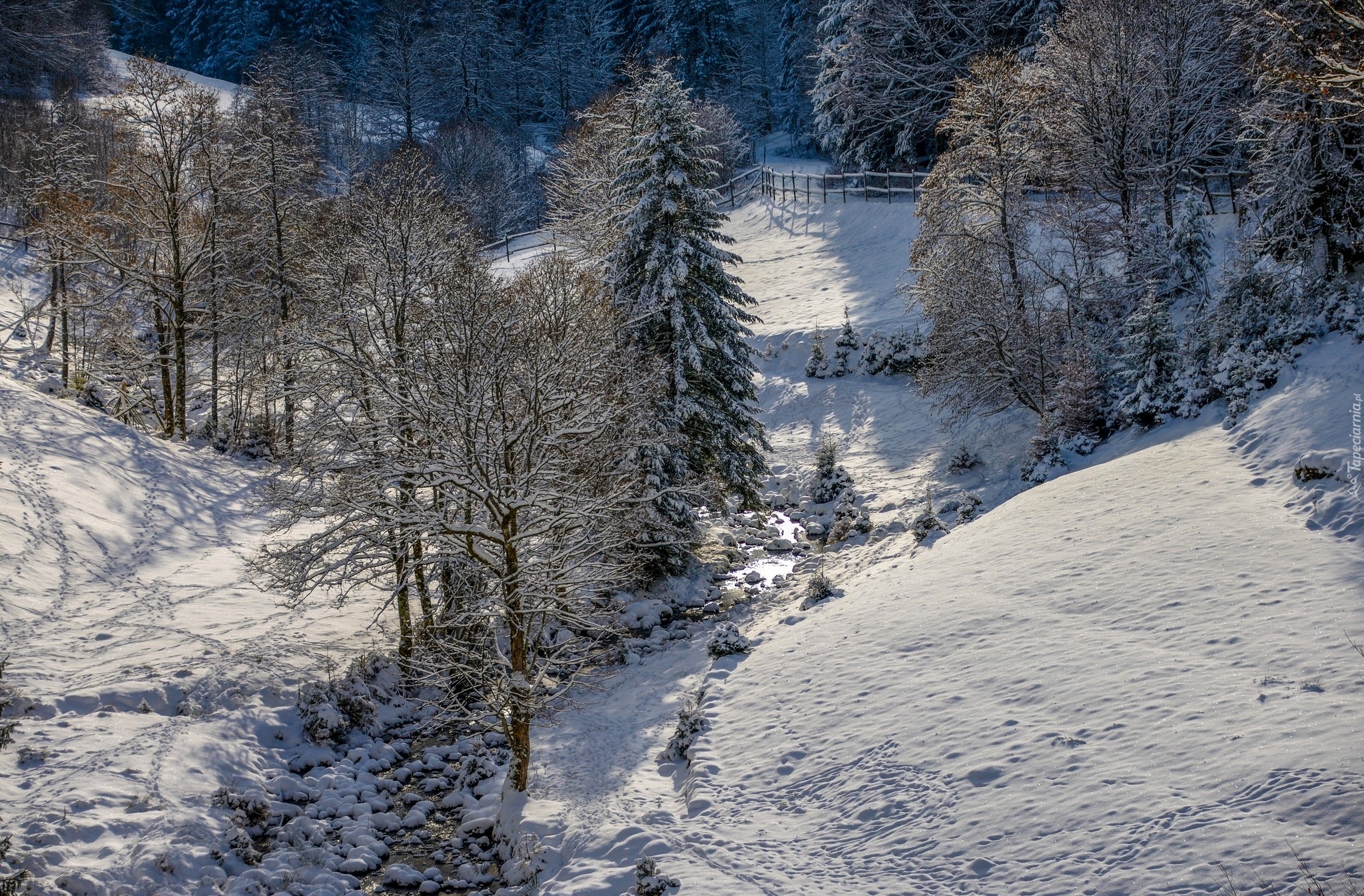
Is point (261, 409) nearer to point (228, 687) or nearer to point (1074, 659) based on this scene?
point (228, 687)

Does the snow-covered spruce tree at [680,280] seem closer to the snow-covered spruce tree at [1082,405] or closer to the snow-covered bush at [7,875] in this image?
the snow-covered spruce tree at [1082,405]

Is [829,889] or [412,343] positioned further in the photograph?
[412,343]

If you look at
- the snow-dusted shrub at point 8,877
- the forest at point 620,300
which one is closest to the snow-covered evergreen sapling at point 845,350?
the forest at point 620,300


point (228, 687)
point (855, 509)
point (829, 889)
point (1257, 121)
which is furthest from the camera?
point (855, 509)

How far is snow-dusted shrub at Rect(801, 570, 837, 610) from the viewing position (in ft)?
58.7

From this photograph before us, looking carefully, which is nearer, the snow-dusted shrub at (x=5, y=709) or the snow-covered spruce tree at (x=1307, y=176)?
the snow-dusted shrub at (x=5, y=709)

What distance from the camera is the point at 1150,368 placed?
18.8 meters

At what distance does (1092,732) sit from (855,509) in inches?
513

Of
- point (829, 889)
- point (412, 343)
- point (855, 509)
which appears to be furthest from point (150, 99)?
point (829, 889)

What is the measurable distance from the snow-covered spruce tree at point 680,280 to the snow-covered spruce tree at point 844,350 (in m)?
9.19

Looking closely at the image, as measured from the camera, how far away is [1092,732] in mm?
9969

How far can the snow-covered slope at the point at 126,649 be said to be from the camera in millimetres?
11328

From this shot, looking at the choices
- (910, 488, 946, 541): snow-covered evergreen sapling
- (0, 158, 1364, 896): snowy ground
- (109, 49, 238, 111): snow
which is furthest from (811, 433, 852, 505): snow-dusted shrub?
(109, 49, 238, 111): snow

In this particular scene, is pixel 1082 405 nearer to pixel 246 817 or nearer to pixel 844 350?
pixel 844 350
